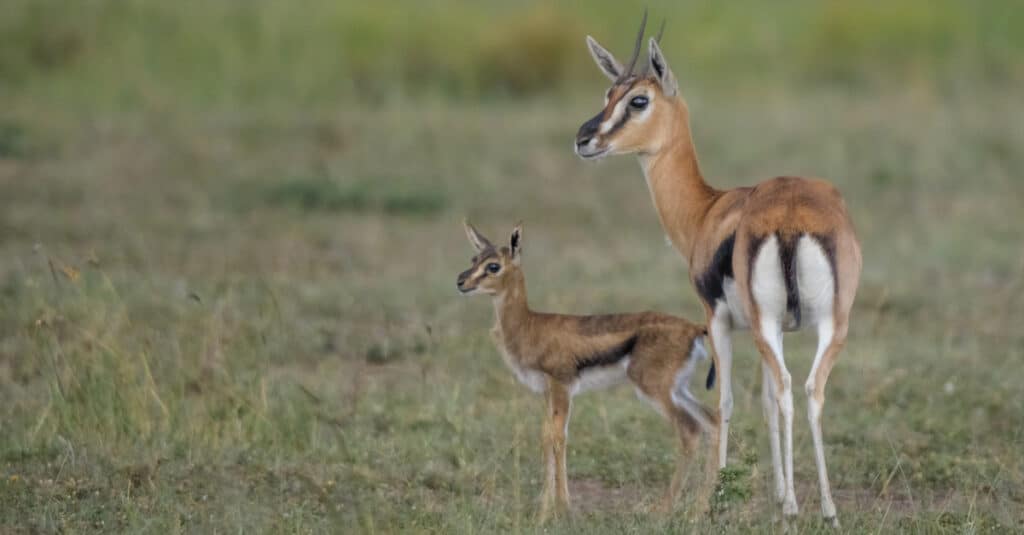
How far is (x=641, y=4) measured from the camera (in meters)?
19.2

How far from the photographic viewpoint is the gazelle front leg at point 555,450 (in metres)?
6.07

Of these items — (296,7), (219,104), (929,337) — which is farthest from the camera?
(296,7)

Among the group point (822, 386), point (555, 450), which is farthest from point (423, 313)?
point (822, 386)

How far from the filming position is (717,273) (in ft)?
19.7

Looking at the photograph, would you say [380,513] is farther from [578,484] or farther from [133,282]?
[133,282]

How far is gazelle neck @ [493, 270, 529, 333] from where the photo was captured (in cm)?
679

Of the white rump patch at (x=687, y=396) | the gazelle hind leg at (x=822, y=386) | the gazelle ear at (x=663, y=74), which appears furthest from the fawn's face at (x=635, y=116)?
the gazelle hind leg at (x=822, y=386)

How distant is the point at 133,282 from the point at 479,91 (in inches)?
291

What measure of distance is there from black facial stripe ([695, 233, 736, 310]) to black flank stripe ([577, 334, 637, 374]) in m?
0.40

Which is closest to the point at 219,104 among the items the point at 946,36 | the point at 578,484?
the point at 946,36

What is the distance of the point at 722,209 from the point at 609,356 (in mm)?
694

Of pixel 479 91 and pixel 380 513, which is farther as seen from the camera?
pixel 479 91

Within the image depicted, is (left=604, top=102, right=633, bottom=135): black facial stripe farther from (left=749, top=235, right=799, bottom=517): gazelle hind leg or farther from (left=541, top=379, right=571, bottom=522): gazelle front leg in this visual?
(left=749, top=235, right=799, bottom=517): gazelle hind leg

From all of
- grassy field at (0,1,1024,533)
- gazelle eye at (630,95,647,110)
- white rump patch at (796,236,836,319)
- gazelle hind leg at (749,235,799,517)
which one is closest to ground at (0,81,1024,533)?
grassy field at (0,1,1024,533)
